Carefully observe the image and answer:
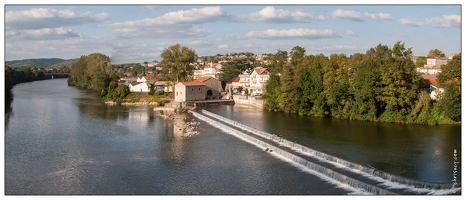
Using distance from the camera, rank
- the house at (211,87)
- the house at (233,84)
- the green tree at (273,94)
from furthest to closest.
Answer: the house at (233,84), the house at (211,87), the green tree at (273,94)

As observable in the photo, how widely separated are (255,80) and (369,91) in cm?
1855

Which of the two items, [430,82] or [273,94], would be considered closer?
[430,82]

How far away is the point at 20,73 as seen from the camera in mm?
66938

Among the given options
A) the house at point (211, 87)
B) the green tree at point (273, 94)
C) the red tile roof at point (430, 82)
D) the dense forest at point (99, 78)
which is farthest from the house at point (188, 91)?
the red tile roof at point (430, 82)

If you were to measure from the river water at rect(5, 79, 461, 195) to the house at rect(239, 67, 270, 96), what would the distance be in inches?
585

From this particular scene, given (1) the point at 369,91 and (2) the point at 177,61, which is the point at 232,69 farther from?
(1) the point at 369,91

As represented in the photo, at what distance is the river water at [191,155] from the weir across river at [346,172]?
365 mm

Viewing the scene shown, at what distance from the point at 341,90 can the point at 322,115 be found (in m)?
1.83

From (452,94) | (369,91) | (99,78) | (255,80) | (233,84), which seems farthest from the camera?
(233,84)

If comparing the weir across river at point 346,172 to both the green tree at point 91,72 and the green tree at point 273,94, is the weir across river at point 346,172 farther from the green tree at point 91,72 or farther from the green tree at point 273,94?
the green tree at point 91,72

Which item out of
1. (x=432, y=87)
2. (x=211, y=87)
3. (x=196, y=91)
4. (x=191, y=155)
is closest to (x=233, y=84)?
(x=211, y=87)

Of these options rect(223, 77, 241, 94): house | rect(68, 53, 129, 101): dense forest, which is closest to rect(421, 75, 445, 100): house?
rect(223, 77, 241, 94): house

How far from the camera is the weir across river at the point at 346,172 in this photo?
11.7 meters

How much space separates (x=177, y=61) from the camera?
39469mm
